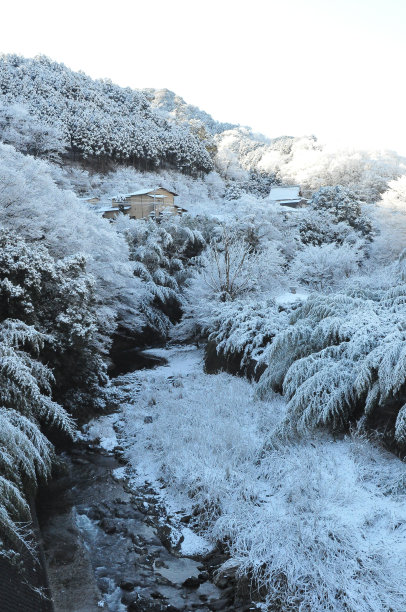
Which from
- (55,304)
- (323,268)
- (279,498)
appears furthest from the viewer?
(323,268)

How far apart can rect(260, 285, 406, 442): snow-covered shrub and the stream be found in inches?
102

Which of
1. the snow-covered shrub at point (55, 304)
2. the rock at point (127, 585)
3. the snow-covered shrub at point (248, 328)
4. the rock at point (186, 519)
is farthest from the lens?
the snow-covered shrub at point (248, 328)

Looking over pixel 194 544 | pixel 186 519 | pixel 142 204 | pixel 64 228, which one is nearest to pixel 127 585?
pixel 194 544

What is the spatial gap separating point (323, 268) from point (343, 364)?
1422cm

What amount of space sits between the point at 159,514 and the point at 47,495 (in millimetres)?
1908

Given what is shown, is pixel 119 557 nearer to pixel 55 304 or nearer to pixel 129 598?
pixel 129 598

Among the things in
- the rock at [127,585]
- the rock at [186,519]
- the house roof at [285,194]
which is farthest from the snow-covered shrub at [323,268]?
the house roof at [285,194]

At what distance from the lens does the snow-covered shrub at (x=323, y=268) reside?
20.5 m

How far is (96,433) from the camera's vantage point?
9070mm

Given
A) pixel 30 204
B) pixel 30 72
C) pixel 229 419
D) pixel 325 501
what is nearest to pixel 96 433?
pixel 229 419

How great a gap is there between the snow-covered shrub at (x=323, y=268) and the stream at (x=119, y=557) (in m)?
15.3

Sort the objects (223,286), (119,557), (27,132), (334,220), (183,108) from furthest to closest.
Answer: (183,108)
(27,132)
(334,220)
(223,286)
(119,557)

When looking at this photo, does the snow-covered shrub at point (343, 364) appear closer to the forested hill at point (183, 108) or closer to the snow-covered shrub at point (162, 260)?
the snow-covered shrub at point (162, 260)

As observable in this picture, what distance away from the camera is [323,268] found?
2045 cm
